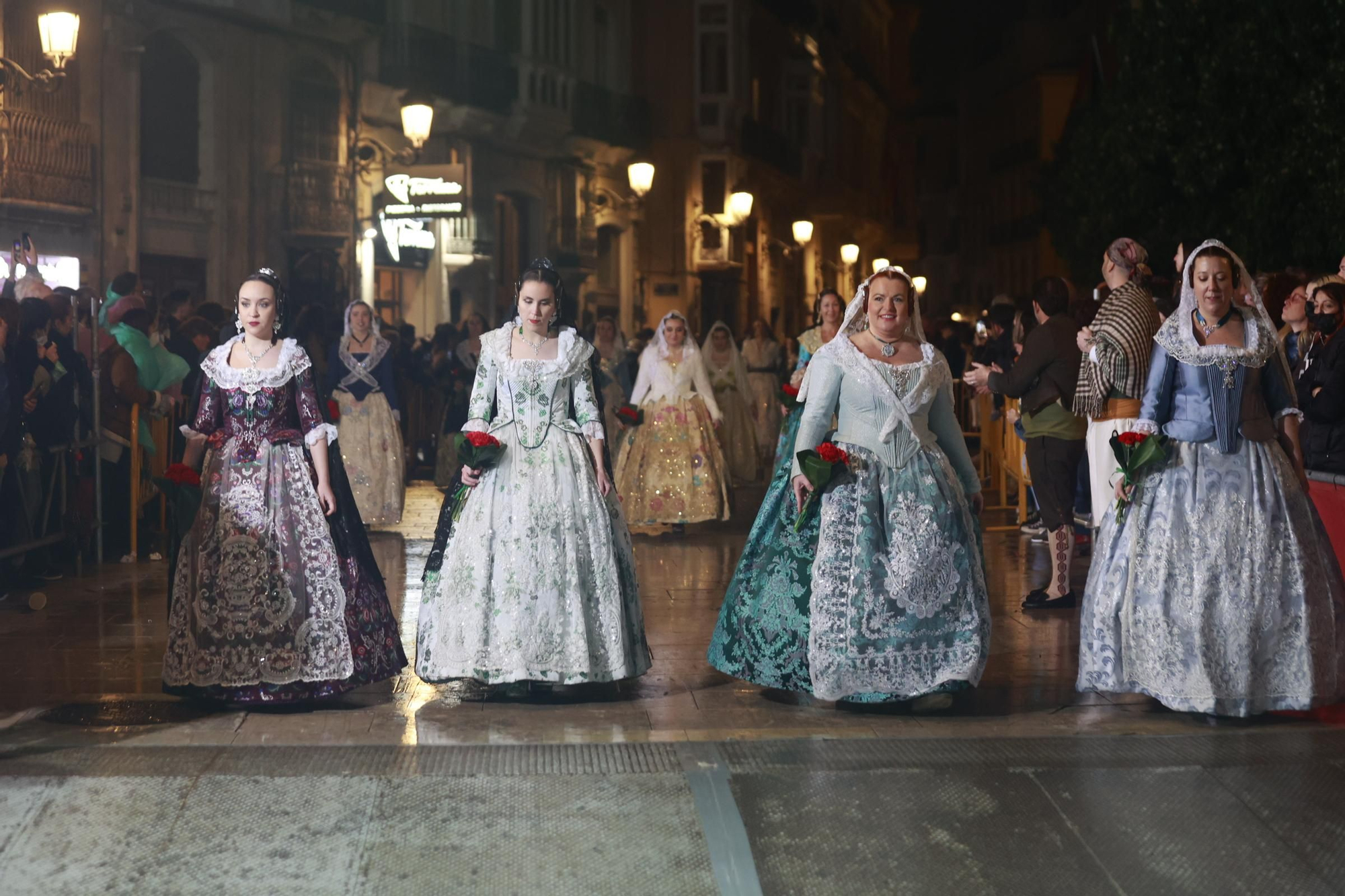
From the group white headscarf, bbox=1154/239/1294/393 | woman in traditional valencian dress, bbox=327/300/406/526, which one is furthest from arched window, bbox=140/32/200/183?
white headscarf, bbox=1154/239/1294/393

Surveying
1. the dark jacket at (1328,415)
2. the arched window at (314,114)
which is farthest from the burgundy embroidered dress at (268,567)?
the arched window at (314,114)

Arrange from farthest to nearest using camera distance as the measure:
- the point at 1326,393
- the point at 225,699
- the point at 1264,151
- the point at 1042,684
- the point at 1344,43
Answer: the point at 1264,151, the point at 1344,43, the point at 1326,393, the point at 1042,684, the point at 225,699

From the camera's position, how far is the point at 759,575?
6.64 m

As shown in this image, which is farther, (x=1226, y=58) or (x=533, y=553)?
(x=1226, y=58)

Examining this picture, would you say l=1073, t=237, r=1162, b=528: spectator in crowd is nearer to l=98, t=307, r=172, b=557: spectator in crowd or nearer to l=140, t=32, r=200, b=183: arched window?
l=98, t=307, r=172, b=557: spectator in crowd

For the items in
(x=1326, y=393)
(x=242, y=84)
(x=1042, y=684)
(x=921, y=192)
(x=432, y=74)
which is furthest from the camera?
(x=921, y=192)

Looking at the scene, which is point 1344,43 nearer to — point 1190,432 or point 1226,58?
point 1226,58

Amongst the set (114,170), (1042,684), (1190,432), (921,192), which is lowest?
(1042,684)

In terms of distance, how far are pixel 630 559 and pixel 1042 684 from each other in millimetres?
1819

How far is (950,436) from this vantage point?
22.2ft

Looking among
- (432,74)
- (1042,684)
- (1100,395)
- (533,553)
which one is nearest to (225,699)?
(533,553)
